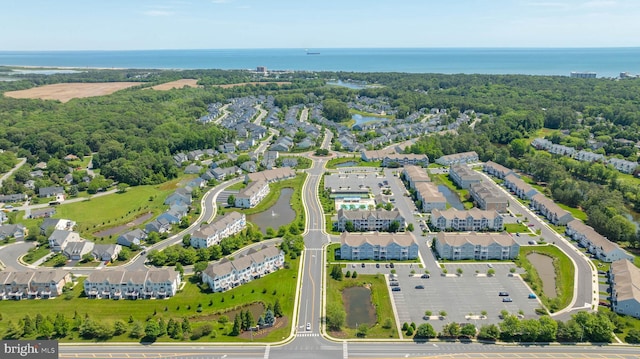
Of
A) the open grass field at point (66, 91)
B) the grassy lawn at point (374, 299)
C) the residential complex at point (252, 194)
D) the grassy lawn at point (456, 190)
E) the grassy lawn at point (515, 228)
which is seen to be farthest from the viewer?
the open grass field at point (66, 91)

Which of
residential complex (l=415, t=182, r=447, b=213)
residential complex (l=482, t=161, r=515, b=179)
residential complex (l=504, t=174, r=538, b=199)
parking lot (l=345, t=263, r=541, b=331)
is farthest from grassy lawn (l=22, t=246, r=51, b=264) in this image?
residential complex (l=482, t=161, r=515, b=179)

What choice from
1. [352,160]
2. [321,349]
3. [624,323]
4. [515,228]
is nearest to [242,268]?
[321,349]

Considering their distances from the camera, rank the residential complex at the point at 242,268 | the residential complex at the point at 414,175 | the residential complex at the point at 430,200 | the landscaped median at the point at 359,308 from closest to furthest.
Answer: the landscaped median at the point at 359,308 → the residential complex at the point at 242,268 → the residential complex at the point at 430,200 → the residential complex at the point at 414,175

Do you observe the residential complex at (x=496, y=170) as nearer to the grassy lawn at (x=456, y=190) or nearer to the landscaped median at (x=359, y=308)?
the grassy lawn at (x=456, y=190)

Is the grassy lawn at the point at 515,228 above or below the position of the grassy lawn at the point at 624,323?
above

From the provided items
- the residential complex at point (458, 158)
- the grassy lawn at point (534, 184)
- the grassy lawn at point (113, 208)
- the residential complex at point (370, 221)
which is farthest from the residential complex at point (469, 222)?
the grassy lawn at point (113, 208)

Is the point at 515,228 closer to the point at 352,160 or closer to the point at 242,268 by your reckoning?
the point at 242,268

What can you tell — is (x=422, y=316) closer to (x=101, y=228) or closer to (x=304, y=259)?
(x=304, y=259)

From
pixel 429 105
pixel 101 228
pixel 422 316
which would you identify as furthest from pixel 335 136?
pixel 422 316

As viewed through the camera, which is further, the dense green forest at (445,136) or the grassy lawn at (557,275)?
the dense green forest at (445,136)
